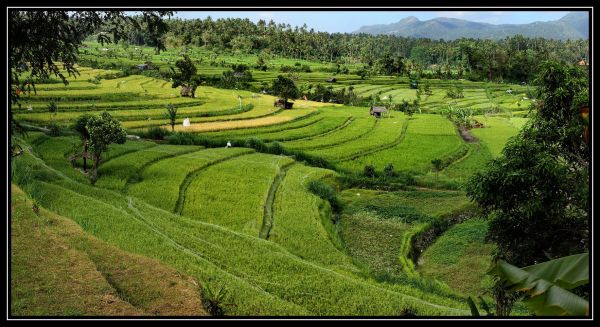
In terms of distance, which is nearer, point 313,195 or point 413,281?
point 413,281

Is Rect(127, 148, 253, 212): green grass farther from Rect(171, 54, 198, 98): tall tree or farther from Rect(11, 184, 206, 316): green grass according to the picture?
Rect(171, 54, 198, 98): tall tree

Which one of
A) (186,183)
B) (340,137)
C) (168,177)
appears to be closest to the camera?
(168,177)

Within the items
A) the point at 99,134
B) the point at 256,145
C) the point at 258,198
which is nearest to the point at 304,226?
the point at 258,198

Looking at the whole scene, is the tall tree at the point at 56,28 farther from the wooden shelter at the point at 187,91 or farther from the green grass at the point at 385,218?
the wooden shelter at the point at 187,91

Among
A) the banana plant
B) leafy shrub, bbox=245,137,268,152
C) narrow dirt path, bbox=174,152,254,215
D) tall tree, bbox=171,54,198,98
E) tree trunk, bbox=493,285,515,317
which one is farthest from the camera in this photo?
tall tree, bbox=171,54,198,98

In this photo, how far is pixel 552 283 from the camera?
127 inches

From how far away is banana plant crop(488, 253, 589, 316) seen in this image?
3.00m

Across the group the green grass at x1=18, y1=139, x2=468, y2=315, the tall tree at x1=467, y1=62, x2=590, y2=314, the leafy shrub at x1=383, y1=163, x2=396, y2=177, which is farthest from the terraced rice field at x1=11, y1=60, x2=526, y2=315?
the tall tree at x1=467, y1=62, x2=590, y2=314

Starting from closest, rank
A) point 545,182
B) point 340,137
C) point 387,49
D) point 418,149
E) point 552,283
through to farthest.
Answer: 1. point 552,283
2. point 545,182
3. point 418,149
4. point 340,137
5. point 387,49

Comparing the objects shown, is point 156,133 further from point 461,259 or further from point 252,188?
point 461,259

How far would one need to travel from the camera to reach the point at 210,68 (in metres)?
24.0
